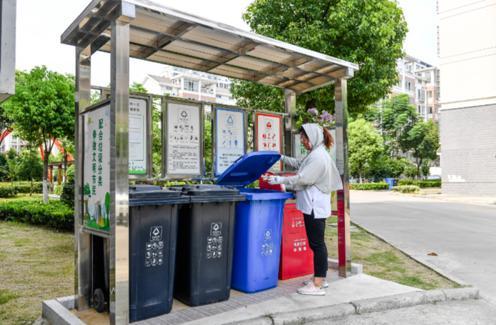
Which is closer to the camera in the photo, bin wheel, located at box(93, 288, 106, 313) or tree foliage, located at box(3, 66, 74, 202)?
bin wheel, located at box(93, 288, 106, 313)

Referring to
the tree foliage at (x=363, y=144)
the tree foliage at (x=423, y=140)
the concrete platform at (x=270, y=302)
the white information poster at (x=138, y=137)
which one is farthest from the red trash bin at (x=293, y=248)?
the tree foliage at (x=423, y=140)

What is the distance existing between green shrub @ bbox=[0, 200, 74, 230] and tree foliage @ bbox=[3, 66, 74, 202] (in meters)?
1.54

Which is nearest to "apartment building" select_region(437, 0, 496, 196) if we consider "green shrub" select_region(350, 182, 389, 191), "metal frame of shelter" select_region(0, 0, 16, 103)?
"green shrub" select_region(350, 182, 389, 191)

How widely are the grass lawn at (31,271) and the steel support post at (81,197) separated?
571 millimetres

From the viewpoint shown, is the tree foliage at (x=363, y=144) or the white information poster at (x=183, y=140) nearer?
the white information poster at (x=183, y=140)

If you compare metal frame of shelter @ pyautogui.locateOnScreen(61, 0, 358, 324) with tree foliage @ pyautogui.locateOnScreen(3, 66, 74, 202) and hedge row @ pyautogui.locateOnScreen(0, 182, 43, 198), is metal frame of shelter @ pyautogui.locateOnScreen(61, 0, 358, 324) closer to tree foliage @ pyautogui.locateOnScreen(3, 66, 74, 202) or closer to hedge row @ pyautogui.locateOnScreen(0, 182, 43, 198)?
tree foliage @ pyautogui.locateOnScreen(3, 66, 74, 202)

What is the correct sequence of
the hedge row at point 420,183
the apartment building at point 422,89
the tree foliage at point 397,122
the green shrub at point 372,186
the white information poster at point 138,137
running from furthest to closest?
the apartment building at point 422,89 < the tree foliage at point 397,122 < the green shrub at point 372,186 < the hedge row at point 420,183 < the white information poster at point 138,137

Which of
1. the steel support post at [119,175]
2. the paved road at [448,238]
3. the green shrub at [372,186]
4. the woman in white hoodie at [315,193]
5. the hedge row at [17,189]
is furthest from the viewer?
the green shrub at [372,186]

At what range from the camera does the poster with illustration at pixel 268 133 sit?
641 cm

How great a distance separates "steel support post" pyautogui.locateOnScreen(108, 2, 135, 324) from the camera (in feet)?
11.6

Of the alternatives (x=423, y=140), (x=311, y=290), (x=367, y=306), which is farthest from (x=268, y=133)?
(x=423, y=140)

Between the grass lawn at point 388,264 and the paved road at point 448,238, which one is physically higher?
the grass lawn at point 388,264

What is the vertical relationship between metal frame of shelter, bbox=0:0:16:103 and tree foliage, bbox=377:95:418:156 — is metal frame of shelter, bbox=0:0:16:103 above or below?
below

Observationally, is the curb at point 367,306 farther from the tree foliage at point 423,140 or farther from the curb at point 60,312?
the tree foliage at point 423,140
